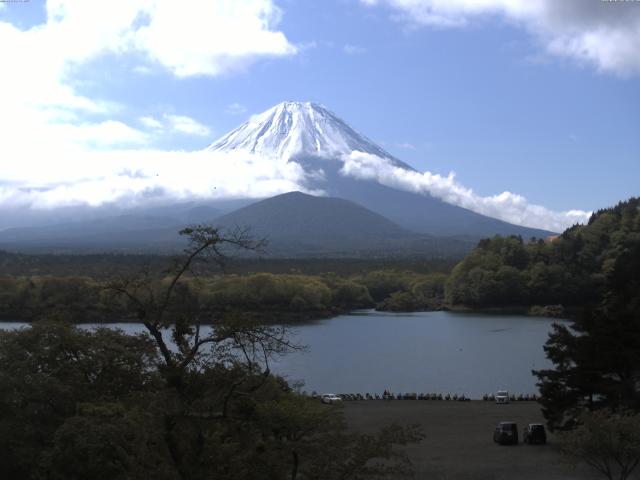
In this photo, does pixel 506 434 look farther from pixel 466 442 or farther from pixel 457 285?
pixel 457 285

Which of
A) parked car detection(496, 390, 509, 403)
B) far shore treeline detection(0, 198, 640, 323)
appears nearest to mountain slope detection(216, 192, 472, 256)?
far shore treeline detection(0, 198, 640, 323)

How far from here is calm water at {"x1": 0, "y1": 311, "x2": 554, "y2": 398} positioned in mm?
22047

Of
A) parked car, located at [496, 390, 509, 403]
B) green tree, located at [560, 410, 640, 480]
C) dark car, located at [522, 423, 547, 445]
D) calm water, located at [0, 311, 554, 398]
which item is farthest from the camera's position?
calm water, located at [0, 311, 554, 398]

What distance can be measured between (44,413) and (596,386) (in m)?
7.97

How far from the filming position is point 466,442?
1259 centimetres

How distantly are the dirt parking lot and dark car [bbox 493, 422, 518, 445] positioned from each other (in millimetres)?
123

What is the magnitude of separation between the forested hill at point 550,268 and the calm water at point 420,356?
7.08 m

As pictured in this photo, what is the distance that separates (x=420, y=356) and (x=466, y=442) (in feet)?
50.5

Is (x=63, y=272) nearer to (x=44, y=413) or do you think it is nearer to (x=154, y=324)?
(x=44, y=413)

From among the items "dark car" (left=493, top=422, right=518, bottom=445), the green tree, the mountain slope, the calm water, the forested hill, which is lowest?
the calm water

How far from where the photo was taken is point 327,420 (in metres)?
6.23

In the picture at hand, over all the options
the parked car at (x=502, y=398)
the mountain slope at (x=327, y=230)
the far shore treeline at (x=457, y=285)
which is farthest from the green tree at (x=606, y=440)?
the mountain slope at (x=327, y=230)

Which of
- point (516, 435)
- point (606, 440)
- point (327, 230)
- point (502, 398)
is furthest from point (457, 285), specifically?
point (327, 230)

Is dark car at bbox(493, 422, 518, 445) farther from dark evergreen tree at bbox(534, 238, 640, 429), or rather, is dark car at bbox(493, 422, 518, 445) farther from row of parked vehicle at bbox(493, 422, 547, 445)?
dark evergreen tree at bbox(534, 238, 640, 429)
